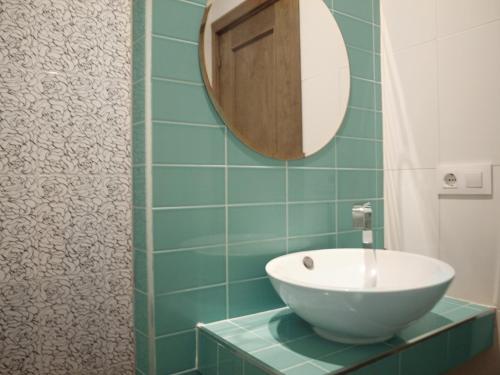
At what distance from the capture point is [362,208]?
3.76 feet

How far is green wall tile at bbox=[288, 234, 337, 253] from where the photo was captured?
1217 millimetres

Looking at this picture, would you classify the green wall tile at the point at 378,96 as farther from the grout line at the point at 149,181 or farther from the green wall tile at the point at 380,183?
the grout line at the point at 149,181

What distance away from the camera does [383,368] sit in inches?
33.3

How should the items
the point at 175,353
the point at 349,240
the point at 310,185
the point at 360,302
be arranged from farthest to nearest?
the point at 349,240, the point at 310,185, the point at 175,353, the point at 360,302

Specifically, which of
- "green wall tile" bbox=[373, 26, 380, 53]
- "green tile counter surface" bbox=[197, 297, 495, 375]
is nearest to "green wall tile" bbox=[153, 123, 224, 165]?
"green tile counter surface" bbox=[197, 297, 495, 375]

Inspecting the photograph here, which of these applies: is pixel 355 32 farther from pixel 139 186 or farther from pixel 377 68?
pixel 139 186

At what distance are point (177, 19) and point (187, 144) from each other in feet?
1.09

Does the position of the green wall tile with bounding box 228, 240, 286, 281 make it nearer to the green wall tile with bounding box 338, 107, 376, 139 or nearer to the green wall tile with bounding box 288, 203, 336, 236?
the green wall tile with bounding box 288, 203, 336, 236

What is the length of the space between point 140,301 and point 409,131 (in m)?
1.08


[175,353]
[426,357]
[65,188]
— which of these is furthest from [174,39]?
[426,357]

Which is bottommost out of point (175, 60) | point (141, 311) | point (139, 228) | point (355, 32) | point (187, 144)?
point (141, 311)

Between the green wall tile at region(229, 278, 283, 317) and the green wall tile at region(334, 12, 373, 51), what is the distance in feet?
3.00

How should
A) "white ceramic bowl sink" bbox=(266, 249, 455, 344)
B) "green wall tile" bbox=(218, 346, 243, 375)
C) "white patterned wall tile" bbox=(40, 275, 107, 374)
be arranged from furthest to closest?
"white patterned wall tile" bbox=(40, 275, 107, 374)
"green wall tile" bbox=(218, 346, 243, 375)
"white ceramic bowl sink" bbox=(266, 249, 455, 344)

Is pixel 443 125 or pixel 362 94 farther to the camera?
pixel 362 94
